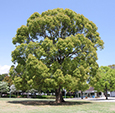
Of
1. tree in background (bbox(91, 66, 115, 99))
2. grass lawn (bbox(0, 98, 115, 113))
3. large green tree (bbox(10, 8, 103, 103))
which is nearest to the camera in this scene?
grass lawn (bbox(0, 98, 115, 113))

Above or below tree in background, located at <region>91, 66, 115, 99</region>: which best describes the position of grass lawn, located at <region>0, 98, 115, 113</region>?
below

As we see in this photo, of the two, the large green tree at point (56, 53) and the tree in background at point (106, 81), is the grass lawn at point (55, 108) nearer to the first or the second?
the large green tree at point (56, 53)

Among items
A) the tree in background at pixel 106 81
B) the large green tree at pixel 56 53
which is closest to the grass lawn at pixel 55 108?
the large green tree at pixel 56 53

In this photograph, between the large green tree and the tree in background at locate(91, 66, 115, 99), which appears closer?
the large green tree

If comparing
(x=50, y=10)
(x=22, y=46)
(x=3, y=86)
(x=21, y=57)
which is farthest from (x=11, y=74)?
(x=3, y=86)

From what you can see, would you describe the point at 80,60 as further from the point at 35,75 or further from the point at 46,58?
the point at 35,75

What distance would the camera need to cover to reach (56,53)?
19469 millimetres

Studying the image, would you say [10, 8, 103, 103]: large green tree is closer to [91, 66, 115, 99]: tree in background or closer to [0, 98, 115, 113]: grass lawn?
[0, 98, 115, 113]: grass lawn

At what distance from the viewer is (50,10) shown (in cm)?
2298

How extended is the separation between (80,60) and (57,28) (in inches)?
212

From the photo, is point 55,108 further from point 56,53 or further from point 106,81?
point 106,81

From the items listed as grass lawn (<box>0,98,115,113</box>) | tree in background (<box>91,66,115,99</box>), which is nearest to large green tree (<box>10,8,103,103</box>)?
grass lawn (<box>0,98,115,113</box>)

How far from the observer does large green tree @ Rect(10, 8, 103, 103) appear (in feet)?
61.5

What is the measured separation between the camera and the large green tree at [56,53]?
18.8 metres
